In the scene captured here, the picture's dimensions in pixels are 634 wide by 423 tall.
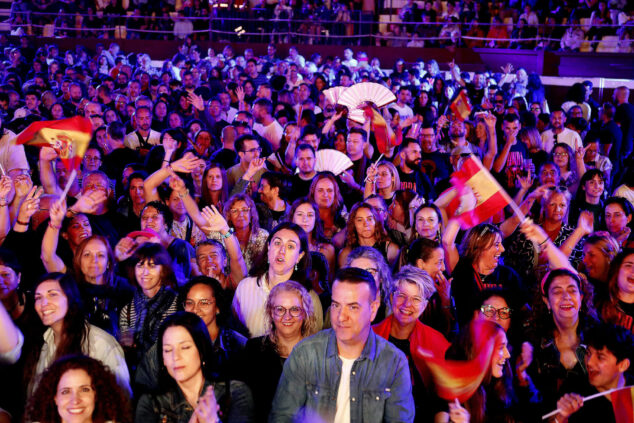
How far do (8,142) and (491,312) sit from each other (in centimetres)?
465

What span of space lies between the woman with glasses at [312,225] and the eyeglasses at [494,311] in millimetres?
1364

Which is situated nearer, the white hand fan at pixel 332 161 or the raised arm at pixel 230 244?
the raised arm at pixel 230 244

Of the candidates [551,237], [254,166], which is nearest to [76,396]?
[254,166]

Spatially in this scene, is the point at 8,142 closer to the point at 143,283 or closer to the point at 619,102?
the point at 143,283

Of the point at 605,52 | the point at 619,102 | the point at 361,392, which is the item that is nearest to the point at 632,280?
the point at 361,392

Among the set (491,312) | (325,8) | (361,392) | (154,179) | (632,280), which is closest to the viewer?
(361,392)

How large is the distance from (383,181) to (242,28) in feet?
A: 42.4

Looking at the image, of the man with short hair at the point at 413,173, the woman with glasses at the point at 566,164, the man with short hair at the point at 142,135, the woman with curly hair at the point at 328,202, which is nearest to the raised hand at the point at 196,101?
the man with short hair at the point at 142,135

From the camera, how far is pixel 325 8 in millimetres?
18062

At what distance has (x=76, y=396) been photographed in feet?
9.40

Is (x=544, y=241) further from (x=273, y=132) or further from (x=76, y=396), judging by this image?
(x=273, y=132)

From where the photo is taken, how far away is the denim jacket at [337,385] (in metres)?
2.81

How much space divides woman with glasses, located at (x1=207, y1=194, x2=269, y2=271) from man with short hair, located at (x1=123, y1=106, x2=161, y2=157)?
3.11m

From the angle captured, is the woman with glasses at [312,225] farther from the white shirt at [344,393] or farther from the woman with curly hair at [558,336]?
the white shirt at [344,393]
